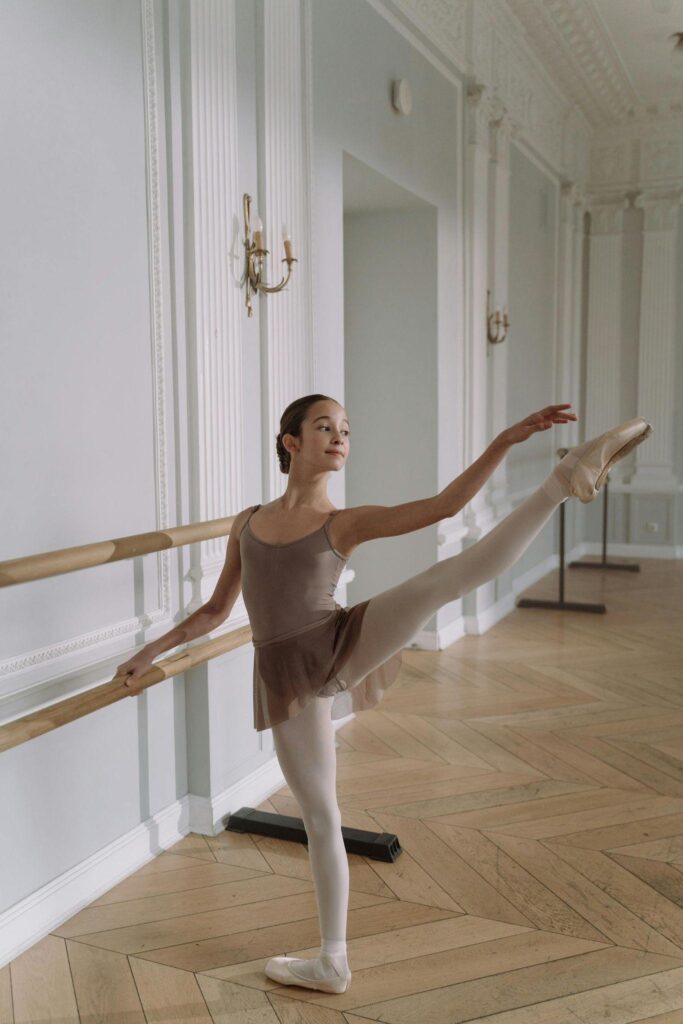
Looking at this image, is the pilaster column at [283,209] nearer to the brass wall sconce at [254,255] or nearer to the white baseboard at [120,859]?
the brass wall sconce at [254,255]

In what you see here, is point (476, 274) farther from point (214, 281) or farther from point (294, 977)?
point (294, 977)

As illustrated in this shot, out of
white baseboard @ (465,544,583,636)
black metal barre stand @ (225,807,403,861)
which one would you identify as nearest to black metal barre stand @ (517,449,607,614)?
white baseboard @ (465,544,583,636)

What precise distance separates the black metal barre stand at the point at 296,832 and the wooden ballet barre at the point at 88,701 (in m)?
0.64

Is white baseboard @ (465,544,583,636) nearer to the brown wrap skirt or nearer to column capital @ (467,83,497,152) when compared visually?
column capital @ (467,83,497,152)

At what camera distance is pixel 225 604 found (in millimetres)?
2389

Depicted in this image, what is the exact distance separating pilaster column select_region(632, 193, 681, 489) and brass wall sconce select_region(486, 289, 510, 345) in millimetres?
2894

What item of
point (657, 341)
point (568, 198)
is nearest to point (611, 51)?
point (568, 198)

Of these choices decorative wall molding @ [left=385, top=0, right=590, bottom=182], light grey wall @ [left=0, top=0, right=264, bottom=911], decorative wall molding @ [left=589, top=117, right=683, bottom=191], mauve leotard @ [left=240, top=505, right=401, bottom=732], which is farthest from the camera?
decorative wall molding @ [left=589, top=117, right=683, bottom=191]

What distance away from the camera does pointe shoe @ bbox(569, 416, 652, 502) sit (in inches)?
75.8

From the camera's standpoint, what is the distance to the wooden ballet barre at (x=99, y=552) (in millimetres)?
2141

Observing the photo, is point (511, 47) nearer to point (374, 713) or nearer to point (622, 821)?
point (374, 713)

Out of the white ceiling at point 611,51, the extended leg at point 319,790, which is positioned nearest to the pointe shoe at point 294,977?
the extended leg at point 319,790

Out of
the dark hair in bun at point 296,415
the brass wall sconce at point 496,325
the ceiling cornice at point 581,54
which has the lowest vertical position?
the dark hair in bun at point 296,415

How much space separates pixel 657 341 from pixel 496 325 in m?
3.25
